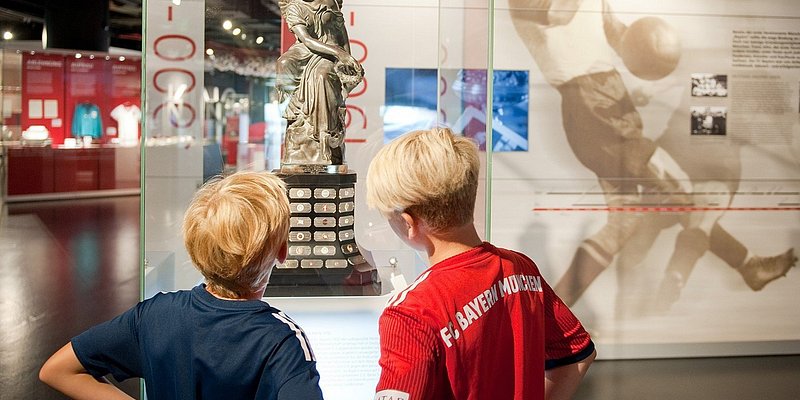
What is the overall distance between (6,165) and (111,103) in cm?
235

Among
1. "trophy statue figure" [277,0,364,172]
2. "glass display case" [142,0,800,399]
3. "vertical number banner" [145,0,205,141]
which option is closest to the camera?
"vertical number banner" [145,0,205,141]

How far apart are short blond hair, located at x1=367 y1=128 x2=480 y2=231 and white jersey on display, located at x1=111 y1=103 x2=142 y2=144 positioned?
50.6 feet

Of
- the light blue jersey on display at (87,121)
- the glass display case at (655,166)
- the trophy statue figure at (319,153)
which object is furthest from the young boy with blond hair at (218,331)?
the light blue jersey on display at (87,121)

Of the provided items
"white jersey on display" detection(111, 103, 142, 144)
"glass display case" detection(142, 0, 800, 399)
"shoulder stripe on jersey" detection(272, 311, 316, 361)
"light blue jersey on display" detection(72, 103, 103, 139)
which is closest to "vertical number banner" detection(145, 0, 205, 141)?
"shoulder stripe on jersey" detection(272, 311, 316, 361)

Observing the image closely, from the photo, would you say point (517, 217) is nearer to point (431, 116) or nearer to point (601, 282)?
point (601, 282)

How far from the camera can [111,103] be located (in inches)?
632

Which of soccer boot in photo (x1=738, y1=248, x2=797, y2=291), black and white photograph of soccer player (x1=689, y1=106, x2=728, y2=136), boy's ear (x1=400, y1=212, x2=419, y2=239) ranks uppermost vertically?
black and white photograph of soccer player (x1=689, y1=106, x2=728, y2=136)

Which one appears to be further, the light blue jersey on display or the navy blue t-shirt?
the light blue jersey on display

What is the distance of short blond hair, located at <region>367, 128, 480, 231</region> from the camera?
1.42 meters

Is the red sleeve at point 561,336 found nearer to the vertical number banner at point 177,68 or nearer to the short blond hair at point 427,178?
the short blond hair at point 427,178

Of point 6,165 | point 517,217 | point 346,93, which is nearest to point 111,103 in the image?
point 6,165

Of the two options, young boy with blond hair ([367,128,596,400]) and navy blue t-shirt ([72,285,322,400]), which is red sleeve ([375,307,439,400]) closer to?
young boy with blond hair ([367,128,596,400])

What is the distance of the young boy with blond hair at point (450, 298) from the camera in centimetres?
132

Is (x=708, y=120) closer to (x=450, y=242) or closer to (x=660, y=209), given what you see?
(x=660, y=209)
